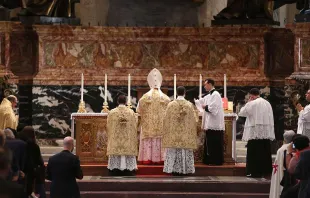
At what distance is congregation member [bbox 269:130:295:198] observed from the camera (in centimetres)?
1205

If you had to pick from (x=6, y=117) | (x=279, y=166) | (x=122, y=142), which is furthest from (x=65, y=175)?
(x=6, y=117)

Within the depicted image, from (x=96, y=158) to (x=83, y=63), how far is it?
3515mm

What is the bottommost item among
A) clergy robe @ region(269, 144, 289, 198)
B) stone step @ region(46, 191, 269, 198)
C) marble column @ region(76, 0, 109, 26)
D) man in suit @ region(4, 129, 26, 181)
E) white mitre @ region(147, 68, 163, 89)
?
stone step @ region(46, 191, 269, 198)

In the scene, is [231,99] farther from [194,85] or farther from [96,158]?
[96,158]

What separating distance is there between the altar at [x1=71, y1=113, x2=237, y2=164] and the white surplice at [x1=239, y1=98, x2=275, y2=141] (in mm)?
833

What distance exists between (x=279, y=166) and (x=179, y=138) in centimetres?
351

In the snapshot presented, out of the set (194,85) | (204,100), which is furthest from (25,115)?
(204,100)

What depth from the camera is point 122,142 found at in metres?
15.7

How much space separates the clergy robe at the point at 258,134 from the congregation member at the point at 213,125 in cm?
51

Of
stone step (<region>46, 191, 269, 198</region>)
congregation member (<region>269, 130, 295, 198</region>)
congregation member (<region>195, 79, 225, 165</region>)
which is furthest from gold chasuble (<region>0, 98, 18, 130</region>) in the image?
congregation member (<region>269, 130, 295, 198</region>)

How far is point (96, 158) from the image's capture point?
16.5 metres

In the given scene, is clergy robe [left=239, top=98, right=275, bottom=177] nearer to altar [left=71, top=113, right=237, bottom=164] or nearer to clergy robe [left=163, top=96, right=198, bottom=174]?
altar [left=71, top=113, right=237, bottom=164]

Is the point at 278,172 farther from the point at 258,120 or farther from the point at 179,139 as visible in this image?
the point at 179,139

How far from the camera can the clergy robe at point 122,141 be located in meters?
15.7
